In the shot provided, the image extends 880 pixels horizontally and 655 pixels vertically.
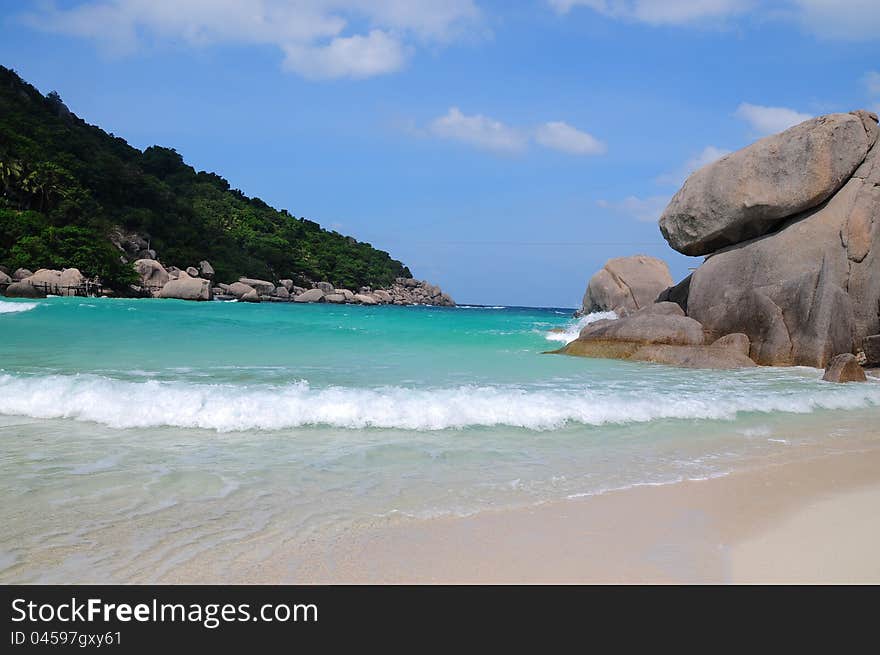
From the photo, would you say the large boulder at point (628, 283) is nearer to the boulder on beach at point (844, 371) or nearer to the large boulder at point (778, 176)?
the large boulder at point (778, 176)

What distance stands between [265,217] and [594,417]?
90969mm

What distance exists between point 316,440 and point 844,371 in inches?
406

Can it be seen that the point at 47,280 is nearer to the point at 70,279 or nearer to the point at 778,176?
the point at 70,279

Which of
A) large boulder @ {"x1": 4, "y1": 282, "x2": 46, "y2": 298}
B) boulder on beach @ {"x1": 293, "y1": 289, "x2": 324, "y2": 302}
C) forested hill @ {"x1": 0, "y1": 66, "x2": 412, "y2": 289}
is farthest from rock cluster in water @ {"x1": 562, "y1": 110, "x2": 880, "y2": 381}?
boulder on beach @ {"x1": 293, "y1": 289, "x2": 324, "y2": 302}

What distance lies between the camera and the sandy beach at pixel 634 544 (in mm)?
3039

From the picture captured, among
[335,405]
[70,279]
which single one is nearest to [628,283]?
[335,405]

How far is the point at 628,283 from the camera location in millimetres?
31609

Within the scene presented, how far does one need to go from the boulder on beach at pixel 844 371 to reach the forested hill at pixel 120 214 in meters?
47.8

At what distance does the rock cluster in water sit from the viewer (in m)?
14.3

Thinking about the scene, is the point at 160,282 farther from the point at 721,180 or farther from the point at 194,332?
the point at 721,180

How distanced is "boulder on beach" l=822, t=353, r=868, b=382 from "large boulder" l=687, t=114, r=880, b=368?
1.94 m

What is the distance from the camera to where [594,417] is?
752cm

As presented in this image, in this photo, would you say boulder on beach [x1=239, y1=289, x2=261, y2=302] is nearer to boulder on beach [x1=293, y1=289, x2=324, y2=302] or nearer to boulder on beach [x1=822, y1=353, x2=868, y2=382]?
boulder on beach [x1=293, y1=289, x2=324, y2=302]
